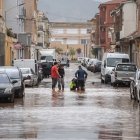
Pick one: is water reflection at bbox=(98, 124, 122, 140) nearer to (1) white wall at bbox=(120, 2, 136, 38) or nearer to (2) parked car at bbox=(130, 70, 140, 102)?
(2) parked car at bbox=(130, 70, 140, 102)

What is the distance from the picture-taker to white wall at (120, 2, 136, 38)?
274ft

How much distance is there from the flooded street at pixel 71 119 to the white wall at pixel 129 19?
52.2 metres

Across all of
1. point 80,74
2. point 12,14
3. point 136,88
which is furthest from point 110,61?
point 12,14

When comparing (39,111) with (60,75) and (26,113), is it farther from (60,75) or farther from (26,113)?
(60,75)

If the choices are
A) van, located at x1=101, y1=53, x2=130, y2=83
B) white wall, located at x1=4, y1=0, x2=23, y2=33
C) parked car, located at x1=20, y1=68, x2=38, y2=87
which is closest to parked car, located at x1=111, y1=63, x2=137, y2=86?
van, located at x1=101, y1=53, x2=130, y2=83

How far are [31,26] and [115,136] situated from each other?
98.1 meters

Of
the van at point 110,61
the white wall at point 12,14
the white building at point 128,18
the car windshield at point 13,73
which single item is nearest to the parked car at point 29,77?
the van at point 110,61

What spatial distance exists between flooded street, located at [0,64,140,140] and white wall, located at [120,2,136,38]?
52.2m

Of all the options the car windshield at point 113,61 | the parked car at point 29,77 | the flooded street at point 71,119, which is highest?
the car windshield at point 113,61

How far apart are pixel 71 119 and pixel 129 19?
64013 mm

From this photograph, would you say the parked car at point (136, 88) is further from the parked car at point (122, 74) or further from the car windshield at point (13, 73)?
the parked car at point (122, 74)

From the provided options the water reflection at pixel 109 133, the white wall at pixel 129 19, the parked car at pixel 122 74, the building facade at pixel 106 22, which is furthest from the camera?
the building facade at pixel 106 22

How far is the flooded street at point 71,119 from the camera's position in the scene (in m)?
17.3

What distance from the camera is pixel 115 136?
56.0 ft
